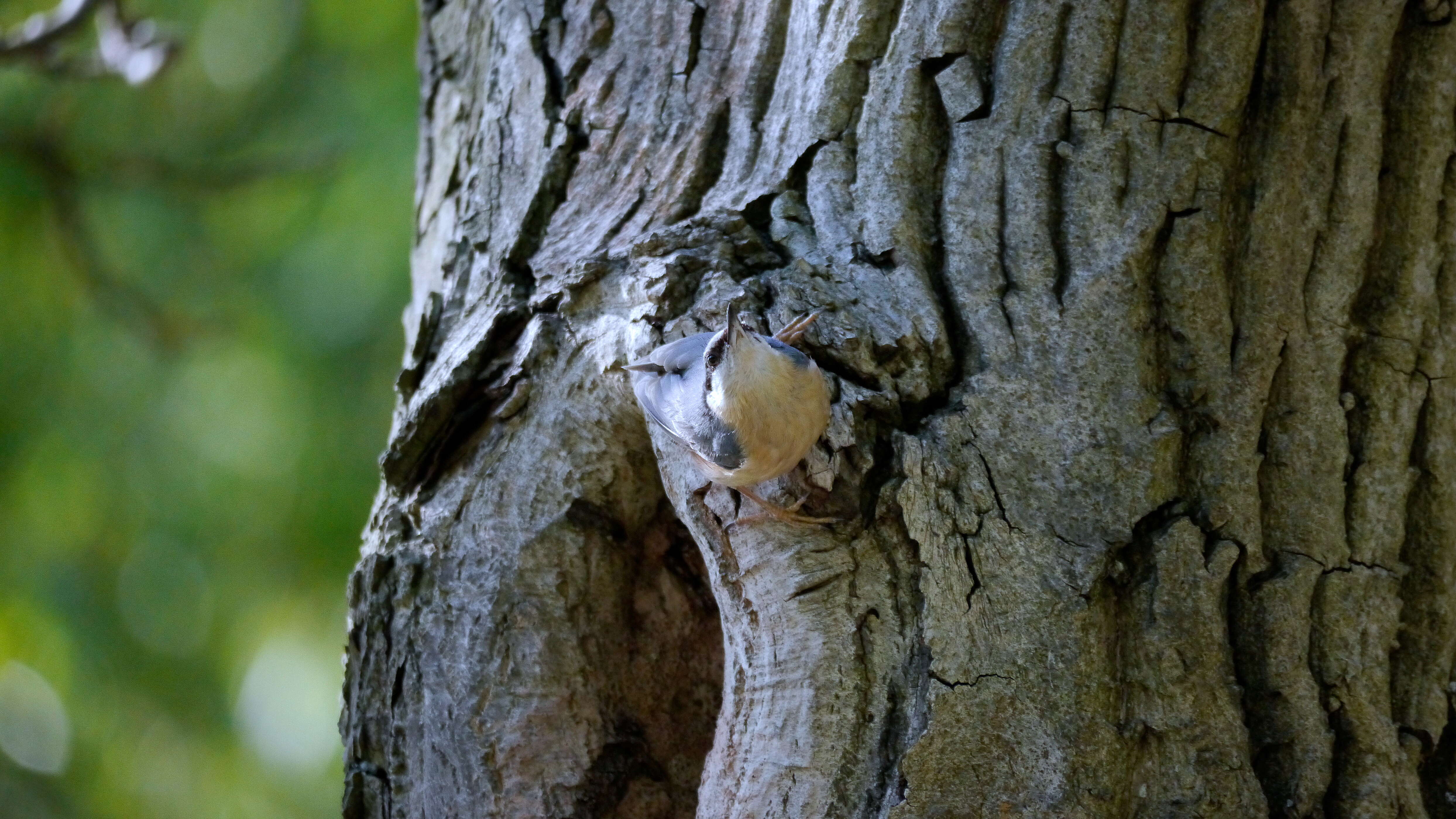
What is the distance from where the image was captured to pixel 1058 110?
1381 mm

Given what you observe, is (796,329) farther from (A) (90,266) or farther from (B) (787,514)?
(A) (90,266)

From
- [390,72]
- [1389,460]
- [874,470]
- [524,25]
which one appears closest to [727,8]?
[524,25]

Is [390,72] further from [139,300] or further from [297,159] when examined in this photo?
[139,300]

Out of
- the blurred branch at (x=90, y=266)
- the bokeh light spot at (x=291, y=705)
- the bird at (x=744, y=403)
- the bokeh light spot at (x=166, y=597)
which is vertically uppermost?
the blurred branch at (x=90, y=266)

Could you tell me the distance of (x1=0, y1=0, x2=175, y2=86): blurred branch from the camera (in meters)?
2.38

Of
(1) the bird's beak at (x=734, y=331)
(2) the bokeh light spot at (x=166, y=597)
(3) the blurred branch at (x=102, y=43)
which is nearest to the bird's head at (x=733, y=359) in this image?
(1) the bird's beak at (x=734, y=331)

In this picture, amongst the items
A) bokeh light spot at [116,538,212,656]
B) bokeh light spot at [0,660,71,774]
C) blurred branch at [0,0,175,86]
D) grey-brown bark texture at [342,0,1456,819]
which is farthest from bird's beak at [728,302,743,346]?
bokeh light spot at [0,660,71,774]

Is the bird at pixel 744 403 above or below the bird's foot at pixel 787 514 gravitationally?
above

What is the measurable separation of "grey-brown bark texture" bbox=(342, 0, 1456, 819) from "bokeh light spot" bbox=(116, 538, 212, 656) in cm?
190

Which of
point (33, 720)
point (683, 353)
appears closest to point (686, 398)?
point (683, 353)

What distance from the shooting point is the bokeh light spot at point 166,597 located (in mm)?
3150

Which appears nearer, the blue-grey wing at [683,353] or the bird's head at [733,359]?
the bird's head at [733,359]

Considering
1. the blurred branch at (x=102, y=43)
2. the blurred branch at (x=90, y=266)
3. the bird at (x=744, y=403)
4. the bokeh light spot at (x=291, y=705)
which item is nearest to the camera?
the bird at (x=744, y=403)

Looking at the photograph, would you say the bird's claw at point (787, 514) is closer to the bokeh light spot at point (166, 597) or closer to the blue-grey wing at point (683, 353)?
the blue-grey wing at point (683, 353)
